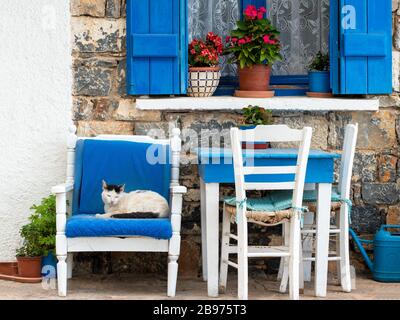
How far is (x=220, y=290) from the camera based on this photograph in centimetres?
645

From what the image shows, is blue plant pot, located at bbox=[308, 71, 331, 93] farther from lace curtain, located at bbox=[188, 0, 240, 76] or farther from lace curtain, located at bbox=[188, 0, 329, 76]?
lace curtain, located at bbox=[188, 0, 240, 76]

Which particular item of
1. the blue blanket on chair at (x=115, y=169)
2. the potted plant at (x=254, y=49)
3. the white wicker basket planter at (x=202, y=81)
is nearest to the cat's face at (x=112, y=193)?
the blue blanket on chair at (x=115, y=169)

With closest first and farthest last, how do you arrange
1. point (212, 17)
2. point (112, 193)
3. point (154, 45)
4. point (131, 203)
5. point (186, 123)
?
point (131, 203) < point (112, 193) < point (154, 45) < point (186, 123) < point (212, 17)

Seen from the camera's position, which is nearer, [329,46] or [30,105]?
[30,105]

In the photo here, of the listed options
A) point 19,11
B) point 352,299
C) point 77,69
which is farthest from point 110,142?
point 352,299

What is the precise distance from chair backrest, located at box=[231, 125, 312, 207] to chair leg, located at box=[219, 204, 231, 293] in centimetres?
55

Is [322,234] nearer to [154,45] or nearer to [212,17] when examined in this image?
[154,45]

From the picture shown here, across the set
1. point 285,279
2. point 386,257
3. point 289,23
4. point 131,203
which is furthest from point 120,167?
point 386,257

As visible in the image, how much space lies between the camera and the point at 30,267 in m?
6.71

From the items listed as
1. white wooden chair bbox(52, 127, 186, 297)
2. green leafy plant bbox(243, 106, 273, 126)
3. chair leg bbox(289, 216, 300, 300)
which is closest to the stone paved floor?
white wooden chair bbox(52, 127, 186, 297)

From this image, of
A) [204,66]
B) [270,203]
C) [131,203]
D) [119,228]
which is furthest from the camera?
[204,66]

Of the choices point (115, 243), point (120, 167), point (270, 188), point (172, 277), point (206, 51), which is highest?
point (206, 51)

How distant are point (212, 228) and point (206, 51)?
1502 mm

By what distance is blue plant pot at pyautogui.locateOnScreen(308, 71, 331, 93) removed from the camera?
7.16 metres
